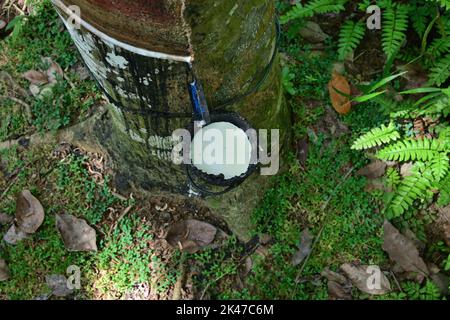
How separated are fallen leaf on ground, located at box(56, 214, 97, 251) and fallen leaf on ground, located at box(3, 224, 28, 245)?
0.81 feet

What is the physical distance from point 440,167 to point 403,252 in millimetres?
552

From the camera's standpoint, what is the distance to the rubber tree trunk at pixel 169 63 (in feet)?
5.40

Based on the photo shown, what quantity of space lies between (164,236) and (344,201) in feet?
3.92

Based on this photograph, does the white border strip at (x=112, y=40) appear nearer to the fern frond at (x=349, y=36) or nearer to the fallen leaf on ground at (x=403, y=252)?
the fern frond at (x=349, y=36)

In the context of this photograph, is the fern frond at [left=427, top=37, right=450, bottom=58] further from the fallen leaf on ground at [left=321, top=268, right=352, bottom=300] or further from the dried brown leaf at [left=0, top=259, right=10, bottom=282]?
the dried brown leaf at [left=0, top=259, right=10, bottom=282]

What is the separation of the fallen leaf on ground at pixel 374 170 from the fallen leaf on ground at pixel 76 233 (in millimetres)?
1809

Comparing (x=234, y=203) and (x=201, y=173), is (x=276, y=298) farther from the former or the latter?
(x=201, y=173)

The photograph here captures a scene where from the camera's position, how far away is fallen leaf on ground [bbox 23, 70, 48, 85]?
3535 millimetres

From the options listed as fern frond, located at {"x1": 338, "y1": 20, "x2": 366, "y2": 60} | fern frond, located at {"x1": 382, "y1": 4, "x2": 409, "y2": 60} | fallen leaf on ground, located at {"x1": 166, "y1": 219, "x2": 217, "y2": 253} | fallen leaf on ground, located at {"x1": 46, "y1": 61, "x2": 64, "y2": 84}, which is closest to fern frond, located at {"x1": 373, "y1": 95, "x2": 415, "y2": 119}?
fern frond, located at {"x1": 382, "y1": 4, "x2": 409, "y2": 60}

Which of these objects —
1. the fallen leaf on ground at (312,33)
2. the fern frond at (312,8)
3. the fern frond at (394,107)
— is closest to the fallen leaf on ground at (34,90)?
the fern frond at (312,8)

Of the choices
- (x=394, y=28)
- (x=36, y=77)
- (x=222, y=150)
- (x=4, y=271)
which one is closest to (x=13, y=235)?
(x=4, y=271)

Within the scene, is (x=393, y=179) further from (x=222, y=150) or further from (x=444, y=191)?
(x=222, y=150)

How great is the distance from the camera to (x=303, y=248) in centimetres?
303
